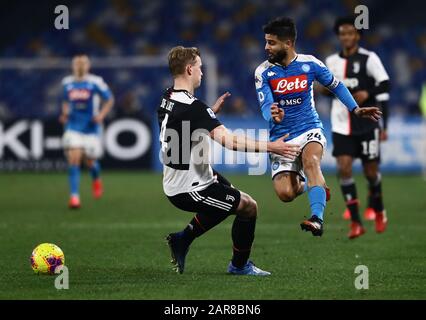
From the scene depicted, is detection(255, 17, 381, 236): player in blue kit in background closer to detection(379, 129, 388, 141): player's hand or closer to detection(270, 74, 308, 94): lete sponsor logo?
detection(270, 74, 308, 94): lete sponsor logo

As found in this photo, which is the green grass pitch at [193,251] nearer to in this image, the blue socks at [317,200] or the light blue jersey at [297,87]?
the blue socks at [317,200]

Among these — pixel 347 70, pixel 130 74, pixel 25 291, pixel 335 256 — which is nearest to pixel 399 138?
pixel 130 74

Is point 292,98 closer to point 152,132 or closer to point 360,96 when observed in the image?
point 360,96

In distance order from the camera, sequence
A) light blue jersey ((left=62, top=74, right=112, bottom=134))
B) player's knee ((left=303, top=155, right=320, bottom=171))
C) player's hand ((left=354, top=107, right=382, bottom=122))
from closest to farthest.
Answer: player's hand ((left=354, top=107, right=382, bottom=122))
player's knee ((left=303, top=155, right=320, bottom=171))
light blue jersey ((left=62, top=74, right=112, bottom=134))

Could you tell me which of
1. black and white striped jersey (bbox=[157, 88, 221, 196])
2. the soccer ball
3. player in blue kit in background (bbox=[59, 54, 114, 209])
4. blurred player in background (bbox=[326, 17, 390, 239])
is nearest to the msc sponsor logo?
black and white striped jersey (bbox=[157, 88, 221, 196])

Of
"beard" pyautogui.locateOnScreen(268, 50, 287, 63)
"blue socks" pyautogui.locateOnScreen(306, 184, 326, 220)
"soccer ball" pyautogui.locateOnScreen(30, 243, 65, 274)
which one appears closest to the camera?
"soccer ball" pyautogui.locateOnScreen(30, 243, 65, 274)

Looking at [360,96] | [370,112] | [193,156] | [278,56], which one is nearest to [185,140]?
[193,156]

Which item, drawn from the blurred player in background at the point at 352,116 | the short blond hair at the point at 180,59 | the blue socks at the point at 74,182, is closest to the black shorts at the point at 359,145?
the blurred player in background at the point at 352,116

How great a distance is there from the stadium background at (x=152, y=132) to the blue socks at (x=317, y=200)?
20.3 inches

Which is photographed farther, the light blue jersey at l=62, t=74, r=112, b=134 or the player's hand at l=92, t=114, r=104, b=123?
the light blue jersey at l=62, t=74, r=112, b=134

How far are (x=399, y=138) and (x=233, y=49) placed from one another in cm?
714

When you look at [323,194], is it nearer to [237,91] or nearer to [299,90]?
[299,90]

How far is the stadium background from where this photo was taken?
810 cm
